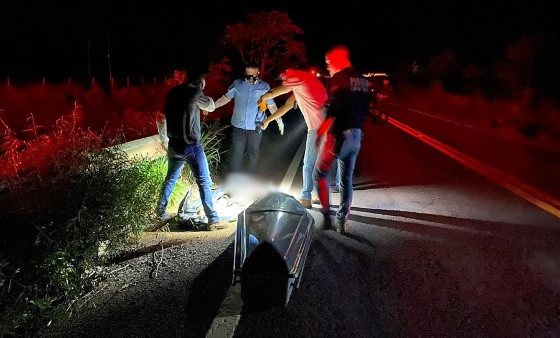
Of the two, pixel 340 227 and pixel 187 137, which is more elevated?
pixel 187 137

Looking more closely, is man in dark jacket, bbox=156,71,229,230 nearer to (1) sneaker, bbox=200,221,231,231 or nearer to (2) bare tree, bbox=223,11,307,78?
(1) sneaker, bbox=200,221,231,231

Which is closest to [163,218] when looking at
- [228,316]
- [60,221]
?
[60,221]

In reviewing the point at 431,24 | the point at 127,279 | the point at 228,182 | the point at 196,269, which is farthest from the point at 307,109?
the point at 431,24

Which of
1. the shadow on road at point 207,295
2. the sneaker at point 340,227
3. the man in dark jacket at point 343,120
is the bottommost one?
the sneaker at point 340,227

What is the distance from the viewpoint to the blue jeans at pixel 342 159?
5.25 m

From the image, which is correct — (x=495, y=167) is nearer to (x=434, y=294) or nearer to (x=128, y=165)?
(x=434, y=294)

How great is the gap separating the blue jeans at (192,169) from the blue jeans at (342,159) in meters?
1.34

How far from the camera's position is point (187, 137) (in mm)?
5305

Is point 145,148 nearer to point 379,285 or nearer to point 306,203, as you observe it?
point 306,203

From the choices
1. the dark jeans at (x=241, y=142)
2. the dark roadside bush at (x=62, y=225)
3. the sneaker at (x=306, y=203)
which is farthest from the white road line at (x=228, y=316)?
the dark jeans at (x=241, y=142)

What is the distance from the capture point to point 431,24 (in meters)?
57.5

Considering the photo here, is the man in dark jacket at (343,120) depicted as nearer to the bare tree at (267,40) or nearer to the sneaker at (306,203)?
the sneaker at (306,203)

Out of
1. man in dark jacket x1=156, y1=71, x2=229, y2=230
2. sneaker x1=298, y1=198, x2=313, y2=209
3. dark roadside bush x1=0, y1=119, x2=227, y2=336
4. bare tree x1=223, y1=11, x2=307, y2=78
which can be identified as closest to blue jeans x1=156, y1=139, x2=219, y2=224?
man in dark jacket x1=156, y1=71, x2=229, y2=230

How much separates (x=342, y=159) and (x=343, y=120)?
1.57 feet
